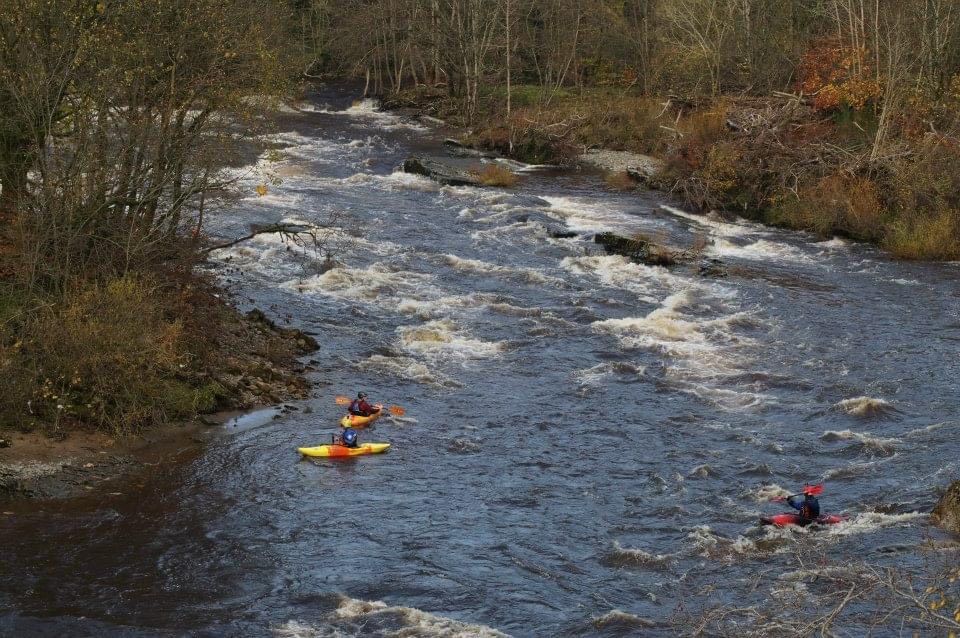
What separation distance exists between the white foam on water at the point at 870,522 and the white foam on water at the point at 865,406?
415cm

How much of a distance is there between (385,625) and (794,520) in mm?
5942

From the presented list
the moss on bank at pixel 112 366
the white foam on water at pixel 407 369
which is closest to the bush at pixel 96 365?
the moss on bank at pixel 112 366

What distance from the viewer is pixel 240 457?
16.8 meters

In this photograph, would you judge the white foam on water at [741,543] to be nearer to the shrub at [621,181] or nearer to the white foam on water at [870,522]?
the white foam on water at [870,522]

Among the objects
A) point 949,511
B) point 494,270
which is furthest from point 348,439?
point 494,270

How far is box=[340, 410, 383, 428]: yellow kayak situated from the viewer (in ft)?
58.9

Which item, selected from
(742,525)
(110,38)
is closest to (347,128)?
(110,38)

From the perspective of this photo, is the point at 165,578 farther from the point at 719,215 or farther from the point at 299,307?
the point at 719,215

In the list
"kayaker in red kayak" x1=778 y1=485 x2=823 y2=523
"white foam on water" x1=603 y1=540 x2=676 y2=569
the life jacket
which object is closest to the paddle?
"white foam on water" x1=603 y1=540 x2=676 y2=569

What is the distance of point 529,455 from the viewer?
57.5 ft

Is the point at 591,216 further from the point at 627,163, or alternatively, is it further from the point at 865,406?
the point at 865,406

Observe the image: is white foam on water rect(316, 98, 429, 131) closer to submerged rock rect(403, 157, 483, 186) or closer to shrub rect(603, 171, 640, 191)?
submerged rock rect(403, 157, 483, 186)

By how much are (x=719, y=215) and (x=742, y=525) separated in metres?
21.3

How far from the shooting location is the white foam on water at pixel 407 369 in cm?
2053
